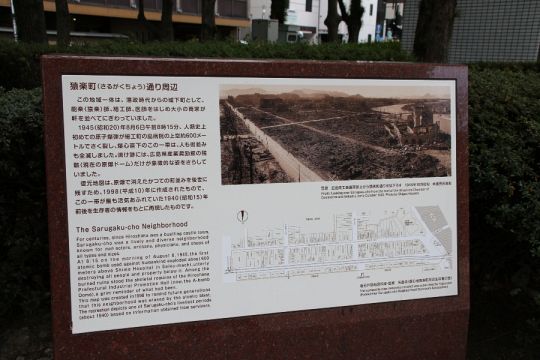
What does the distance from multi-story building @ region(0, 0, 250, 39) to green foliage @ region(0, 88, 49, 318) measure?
71.2ft

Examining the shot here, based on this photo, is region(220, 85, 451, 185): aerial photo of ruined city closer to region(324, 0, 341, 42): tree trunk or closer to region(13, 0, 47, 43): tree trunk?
region(13, 0, 47, 43): tree trunk

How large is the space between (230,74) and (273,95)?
213 mm

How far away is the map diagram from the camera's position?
218 cm

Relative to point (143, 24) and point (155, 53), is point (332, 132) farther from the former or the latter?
point (143, 24)

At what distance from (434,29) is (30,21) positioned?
237 inches

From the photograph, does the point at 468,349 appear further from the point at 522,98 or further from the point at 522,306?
the point at 522,98

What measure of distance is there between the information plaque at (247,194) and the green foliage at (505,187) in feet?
0.92

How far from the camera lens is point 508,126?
2859 millimetres

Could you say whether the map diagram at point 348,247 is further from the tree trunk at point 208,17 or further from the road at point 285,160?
the tree trunk at point 208,17

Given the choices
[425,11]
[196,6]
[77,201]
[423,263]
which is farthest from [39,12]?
[196,6]

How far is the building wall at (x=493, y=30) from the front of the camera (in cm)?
1054

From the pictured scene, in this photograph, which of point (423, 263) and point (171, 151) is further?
point (423, 263)

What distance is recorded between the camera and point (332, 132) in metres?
2.25

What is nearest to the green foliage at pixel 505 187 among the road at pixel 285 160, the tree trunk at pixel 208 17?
the road at pixel 285 160
